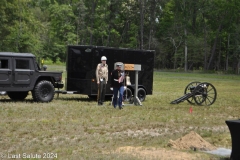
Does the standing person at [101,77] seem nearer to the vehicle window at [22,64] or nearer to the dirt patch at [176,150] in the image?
the vehicle window at [22,64]

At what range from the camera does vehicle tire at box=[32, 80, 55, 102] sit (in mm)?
18562

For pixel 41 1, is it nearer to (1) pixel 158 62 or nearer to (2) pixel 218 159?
(1) pixel 158 62

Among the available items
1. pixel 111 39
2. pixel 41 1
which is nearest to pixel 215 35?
pixel 111 39

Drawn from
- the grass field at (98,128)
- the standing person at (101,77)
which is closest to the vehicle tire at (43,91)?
the grass field at (98,128)

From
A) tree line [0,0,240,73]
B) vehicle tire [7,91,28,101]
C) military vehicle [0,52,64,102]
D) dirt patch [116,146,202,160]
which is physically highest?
tree line [0,0,240,73]

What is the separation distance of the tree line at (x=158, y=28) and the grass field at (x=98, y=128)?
58.3m

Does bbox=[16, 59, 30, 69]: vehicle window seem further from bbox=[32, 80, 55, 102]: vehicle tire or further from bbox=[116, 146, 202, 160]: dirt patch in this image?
bbox=[116, 146, 202, 160]: dirt patch

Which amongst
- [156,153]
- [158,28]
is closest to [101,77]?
[156,153]

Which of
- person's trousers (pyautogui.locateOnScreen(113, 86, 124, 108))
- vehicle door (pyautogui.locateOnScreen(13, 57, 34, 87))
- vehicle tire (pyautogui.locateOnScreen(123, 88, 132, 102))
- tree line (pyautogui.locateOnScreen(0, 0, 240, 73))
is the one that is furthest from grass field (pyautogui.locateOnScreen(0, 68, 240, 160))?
tree line (pyautogui.locateOnScreen(0, 0, 240, 73))

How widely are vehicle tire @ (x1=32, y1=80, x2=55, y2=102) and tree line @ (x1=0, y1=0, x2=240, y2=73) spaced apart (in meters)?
56.3

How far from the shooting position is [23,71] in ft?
60.1

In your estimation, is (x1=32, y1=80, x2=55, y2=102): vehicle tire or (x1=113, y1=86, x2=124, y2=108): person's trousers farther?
(x1=32, y1=80, x2=55, y2=102): vehicle tire

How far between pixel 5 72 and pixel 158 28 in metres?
70.1

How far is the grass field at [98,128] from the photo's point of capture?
931cm
